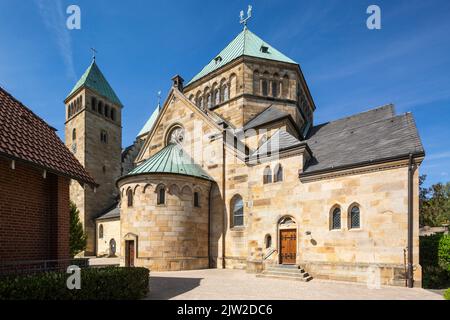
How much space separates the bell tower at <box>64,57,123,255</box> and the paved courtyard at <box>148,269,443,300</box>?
78.6 ft

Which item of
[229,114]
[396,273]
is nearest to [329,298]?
[396,273]

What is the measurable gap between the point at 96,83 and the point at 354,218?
1493 inches

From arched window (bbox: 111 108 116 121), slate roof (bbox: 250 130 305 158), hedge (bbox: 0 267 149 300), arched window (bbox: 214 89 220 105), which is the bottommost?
hedge (bbox: 0 267 149 300)

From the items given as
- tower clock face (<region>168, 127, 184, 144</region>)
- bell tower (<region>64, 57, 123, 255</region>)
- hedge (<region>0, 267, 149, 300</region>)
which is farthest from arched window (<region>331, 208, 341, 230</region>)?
bell tower (<region>64, 57, 123, 255</region>)

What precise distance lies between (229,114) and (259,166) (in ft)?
31.1

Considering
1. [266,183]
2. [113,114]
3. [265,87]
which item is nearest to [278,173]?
[266,183]

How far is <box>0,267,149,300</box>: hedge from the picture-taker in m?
6.43

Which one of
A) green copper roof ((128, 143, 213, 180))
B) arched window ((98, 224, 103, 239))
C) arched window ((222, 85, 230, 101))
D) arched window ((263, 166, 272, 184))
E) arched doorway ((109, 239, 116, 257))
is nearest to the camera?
arched window ((263, 166, 272, 184))

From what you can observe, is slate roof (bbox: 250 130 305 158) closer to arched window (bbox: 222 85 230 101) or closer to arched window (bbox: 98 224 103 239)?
arched window (bbox: 222 85 230 101)

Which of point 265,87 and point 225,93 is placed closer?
point 265,87

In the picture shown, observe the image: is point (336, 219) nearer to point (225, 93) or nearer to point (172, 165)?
point (172, 165)

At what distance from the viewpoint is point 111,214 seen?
108 feet

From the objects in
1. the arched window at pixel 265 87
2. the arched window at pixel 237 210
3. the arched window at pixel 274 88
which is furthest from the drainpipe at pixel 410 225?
the arched window at pixel 274 88
